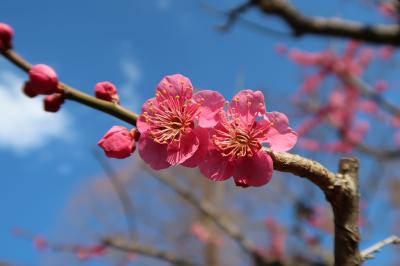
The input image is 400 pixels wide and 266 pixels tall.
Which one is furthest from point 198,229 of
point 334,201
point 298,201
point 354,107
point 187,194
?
point 334,201

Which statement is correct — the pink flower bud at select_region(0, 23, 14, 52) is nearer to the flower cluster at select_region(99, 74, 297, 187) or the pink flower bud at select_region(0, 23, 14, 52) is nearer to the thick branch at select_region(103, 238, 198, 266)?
the flower cluster at select_region(99, 74, 297, 187)

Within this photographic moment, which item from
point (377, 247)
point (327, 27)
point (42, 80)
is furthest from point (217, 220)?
point (42, 80)

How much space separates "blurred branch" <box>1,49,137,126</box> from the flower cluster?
3cm

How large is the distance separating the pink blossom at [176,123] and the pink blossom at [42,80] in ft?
0.68

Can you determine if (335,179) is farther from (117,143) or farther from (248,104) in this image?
(117,143)

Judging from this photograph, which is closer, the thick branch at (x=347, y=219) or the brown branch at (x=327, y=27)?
the thick branch at (x=347, y=219)

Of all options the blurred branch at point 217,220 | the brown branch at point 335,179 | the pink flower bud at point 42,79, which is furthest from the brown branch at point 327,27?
the pink flower bud at point 42,79

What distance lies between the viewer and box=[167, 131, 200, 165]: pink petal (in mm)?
892

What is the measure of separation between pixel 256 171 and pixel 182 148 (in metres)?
0.17

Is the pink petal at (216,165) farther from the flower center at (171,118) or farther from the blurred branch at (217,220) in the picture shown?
the blurred branch at (217,220)

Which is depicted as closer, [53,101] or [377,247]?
[53,101]

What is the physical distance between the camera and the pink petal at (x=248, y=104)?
0.93 m

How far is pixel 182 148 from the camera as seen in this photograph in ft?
3.00

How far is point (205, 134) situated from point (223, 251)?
819 centimetres
